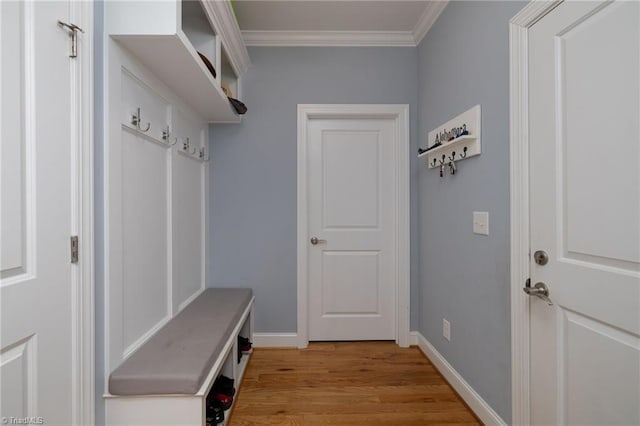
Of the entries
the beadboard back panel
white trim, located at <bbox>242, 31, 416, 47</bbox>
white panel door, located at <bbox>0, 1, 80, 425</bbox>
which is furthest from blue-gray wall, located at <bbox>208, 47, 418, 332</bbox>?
white panel door, located at <bbox>0, 1, 80, 425</bbox>

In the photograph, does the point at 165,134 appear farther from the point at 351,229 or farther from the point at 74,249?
the point at 351,229

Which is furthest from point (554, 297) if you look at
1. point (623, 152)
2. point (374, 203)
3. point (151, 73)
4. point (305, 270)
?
point (151, 73)

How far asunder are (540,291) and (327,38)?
7.61 ft

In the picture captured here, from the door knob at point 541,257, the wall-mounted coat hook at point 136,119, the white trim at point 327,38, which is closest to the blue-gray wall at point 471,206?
the door knob at point 541,257

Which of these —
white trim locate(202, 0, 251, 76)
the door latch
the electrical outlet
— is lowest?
the electrical outlet

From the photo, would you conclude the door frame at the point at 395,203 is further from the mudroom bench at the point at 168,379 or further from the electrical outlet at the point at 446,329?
the mudroom bench at the point at 168,379

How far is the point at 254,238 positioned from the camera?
2490mm

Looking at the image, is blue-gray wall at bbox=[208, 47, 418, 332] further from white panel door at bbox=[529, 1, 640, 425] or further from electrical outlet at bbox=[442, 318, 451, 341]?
white panel door at bbox=[529, 1, 640, 425]

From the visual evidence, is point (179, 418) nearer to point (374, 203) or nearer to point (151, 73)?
point (151, 73)

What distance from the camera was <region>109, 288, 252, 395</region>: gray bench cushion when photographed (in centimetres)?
117

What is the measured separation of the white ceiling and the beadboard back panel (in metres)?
0.92

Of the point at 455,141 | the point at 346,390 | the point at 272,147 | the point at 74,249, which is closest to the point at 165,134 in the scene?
the point at 74,249

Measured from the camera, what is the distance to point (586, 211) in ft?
3.38

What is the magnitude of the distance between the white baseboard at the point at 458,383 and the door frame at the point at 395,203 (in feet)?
0.41
